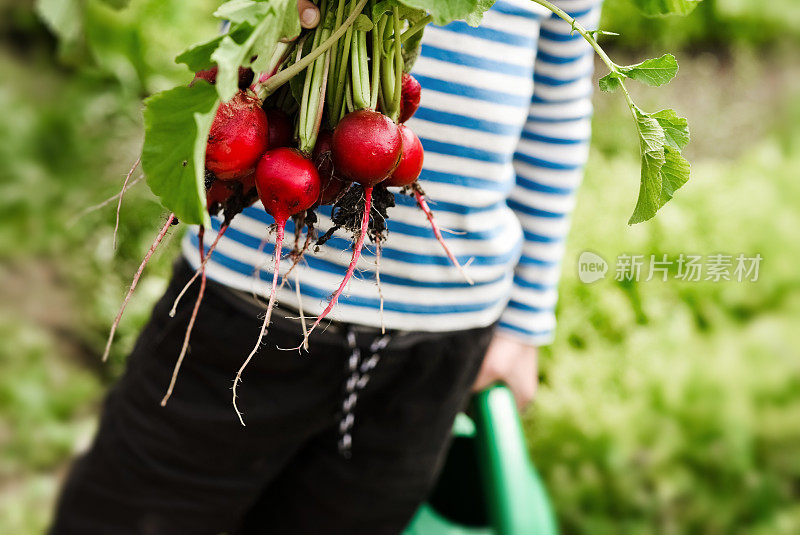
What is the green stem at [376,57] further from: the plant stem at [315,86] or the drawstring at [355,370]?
the drawstring at [355,370]

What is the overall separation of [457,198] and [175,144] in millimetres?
358

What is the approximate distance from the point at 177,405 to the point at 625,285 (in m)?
1.67

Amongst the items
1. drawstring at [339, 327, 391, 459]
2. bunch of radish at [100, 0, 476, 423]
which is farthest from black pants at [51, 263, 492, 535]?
bunch of radish at [100, 0, 476, 423]

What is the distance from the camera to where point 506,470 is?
0.94 m

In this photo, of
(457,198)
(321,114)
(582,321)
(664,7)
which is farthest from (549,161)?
(582,321)

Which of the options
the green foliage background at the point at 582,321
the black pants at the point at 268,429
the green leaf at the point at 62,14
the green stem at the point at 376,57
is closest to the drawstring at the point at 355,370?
the black pants at the point at 268,429

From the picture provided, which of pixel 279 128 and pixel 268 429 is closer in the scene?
pixel 279 128

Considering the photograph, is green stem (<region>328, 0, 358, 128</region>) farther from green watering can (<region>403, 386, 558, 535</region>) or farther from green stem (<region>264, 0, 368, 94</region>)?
green watering can (<region>403, 386, 558, 535</region>)

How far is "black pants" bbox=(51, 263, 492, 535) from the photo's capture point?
28.8 inches

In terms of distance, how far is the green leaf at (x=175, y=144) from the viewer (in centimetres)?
41

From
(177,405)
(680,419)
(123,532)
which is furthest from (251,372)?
(680,419)

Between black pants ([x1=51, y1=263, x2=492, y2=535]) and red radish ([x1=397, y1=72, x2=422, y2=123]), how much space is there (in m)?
0.26

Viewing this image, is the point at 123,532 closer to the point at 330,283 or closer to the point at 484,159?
the point at 330,283

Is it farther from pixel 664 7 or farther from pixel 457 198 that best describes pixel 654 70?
pixel 457 198
